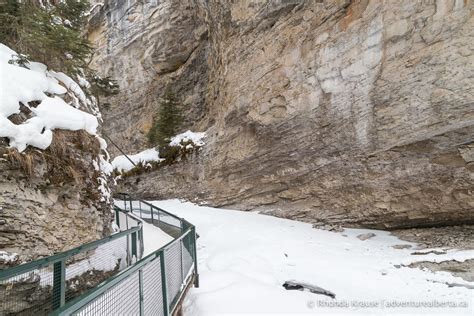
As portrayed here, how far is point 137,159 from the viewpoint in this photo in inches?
1016

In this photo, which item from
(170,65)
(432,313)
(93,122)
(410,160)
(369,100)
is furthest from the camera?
(170,65)

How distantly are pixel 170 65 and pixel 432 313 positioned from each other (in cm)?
2614

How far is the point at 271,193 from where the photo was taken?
52.0 feet

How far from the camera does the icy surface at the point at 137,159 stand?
24.7m

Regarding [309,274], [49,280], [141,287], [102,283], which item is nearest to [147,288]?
[141,287]

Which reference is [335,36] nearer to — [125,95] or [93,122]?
[93,122]

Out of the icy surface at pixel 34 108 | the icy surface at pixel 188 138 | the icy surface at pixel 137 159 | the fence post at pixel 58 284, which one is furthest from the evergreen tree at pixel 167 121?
the fence post at pixel 58 284

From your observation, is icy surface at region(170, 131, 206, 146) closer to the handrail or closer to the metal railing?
the metal railing

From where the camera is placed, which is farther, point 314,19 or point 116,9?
point 116,9

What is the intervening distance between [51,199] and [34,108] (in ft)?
7.01

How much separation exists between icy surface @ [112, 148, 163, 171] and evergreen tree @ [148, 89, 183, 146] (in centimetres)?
109

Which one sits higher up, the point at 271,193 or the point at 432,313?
the point at 271,193

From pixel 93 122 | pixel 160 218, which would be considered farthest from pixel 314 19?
pixel 160 218

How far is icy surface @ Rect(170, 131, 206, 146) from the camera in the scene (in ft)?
70.8
